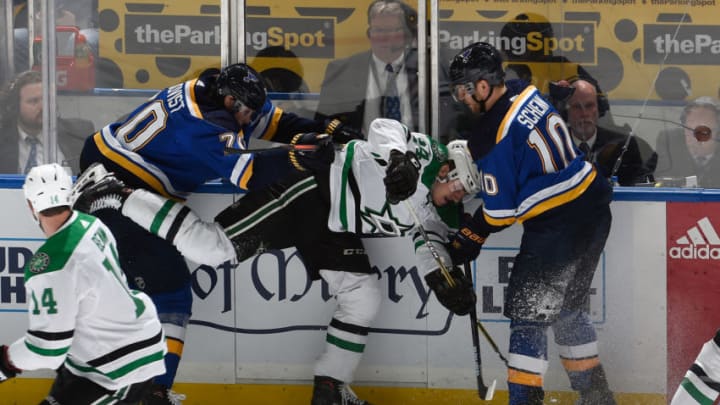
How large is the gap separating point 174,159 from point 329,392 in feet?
3.14

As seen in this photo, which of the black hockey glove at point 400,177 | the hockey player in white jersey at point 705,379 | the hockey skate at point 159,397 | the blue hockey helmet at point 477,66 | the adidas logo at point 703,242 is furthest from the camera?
the adidas logo at point 703,242

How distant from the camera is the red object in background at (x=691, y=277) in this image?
14.2ft

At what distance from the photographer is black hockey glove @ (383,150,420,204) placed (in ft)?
12.7

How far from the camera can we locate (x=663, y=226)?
172 inches

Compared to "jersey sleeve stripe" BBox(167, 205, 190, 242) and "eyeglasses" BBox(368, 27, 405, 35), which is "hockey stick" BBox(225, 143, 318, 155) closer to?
"jersey sleeve stripe" BBox(167, 205, 190, 242)

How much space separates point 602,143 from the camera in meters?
4.41

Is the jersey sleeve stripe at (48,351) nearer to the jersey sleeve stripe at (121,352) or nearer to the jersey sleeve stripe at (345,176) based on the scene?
the jersey sleeve stripe at (121,352)

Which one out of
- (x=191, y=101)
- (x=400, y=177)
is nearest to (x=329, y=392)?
(x=400, y=177)

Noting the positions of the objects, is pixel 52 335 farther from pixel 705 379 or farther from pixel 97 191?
pixel 705 379

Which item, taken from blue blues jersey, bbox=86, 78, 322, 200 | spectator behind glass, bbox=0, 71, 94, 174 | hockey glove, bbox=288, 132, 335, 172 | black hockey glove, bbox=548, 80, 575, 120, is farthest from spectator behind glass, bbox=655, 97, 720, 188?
spectator behind glass, bbox=0, 71, 94, 174

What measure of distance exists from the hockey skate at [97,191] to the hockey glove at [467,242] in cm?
111

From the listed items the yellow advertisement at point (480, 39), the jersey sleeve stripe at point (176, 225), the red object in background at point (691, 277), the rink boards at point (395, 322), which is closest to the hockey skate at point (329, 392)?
the rink boards at point (395, 322)

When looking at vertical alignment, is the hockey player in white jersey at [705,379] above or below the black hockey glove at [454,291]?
below

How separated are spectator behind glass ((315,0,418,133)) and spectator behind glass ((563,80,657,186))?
563 mm
